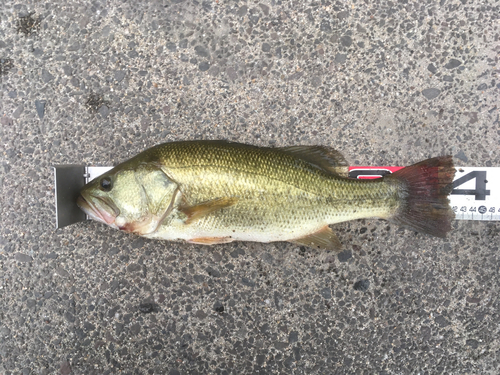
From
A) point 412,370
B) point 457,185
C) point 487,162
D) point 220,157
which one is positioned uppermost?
point 220,157

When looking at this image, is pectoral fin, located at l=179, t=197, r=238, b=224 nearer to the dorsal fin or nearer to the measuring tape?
the dorsal fin

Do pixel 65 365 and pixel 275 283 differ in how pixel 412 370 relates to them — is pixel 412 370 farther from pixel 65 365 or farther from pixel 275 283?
pixel 65 365

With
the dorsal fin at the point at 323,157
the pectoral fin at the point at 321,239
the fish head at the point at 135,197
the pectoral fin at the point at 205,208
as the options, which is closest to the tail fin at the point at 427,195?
the dorsal fin at the point at 323,157

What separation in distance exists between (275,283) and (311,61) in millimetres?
1938

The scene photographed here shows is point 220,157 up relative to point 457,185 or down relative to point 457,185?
up

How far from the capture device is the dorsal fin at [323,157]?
253cm

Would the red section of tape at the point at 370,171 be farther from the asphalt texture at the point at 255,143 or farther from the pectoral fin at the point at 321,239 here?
the pectoral fin at the point at 321,239

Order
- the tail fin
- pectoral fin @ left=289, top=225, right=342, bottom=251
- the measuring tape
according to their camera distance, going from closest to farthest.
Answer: the tail fin, pectoral fin @ left=289, top=225, right=342, bottom=251, the measuring tape

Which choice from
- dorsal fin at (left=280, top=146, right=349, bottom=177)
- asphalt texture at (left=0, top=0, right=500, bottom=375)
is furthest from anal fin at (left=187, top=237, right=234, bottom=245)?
dorsal fin at (left=280, top=146, right=349, bottom=177)

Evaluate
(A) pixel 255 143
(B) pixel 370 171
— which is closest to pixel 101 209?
(A) pixel 255 143

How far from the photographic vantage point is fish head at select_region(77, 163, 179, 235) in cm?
232

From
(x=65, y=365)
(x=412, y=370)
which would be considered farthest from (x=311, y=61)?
(x=65, y=365)

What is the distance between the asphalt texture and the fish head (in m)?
0.47

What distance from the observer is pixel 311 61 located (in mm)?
2793
